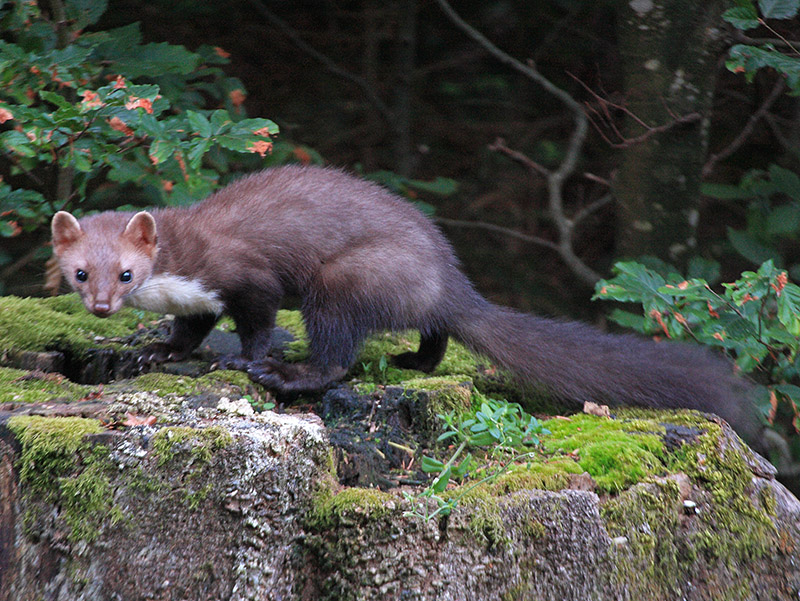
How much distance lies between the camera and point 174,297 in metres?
3.31

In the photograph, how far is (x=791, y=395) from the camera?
315 cm

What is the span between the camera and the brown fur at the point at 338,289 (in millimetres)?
3088

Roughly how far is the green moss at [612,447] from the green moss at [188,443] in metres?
1.10

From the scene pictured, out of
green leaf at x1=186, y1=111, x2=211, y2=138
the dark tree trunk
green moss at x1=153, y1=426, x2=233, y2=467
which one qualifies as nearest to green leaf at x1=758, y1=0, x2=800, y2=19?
the dark tree trunk

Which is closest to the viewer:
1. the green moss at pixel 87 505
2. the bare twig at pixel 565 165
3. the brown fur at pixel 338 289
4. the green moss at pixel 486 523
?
the green moss at pixel 87 505

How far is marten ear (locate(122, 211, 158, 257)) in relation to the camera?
10.3ft

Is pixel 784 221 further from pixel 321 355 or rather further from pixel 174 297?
pixel 174 297

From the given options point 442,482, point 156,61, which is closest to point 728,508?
point 442,482

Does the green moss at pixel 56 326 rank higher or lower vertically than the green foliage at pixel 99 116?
lower

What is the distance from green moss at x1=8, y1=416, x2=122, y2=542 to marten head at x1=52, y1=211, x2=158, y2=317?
101cm

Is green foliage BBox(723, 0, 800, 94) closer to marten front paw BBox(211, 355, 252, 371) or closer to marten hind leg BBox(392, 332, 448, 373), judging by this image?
marten hind leg BBox(392, 332, 448, 373)

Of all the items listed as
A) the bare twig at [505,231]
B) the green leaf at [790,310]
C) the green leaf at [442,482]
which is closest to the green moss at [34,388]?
the green leaf at [442,482]

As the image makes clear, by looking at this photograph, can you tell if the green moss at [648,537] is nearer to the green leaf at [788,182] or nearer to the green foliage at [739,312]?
the green foliage at [739,312]

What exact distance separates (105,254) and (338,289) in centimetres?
92
